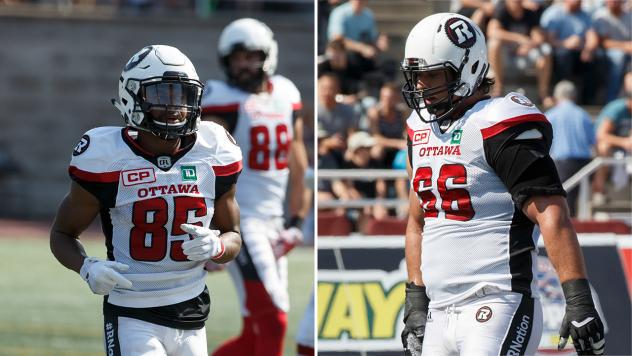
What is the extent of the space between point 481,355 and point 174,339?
1221mm

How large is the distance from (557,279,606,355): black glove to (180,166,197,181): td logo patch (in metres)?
1.53

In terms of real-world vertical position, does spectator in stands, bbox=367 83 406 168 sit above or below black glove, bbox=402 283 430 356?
below

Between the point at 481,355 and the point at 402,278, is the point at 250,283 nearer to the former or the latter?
the point at 402,278

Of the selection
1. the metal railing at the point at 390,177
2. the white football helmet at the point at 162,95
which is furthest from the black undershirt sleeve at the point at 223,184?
the metal railing at the point at 390,177

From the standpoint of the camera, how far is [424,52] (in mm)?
4707

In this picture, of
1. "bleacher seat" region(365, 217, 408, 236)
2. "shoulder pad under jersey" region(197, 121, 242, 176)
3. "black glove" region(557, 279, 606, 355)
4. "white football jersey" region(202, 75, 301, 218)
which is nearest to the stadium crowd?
"bleacher seat" region(365, 217, 408, 236)

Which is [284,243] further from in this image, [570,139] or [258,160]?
[570,139]

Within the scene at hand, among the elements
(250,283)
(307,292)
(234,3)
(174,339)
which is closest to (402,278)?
(250,283)

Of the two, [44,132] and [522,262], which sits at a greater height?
[522,262]

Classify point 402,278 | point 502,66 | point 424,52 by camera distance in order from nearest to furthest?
point 424,52 < point 402,278 < point 502,66

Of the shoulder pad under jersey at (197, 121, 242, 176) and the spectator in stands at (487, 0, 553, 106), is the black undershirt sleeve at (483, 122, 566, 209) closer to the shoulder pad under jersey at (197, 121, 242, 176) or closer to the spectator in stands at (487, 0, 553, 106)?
the shoulder pad under jersey at (197, 121, 242, 176)

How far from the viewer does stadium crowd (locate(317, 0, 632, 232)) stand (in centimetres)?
1051

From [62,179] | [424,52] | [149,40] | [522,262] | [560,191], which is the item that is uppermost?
[424,52]

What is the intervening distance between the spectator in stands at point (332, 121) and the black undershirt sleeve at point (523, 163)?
595 centimetres
